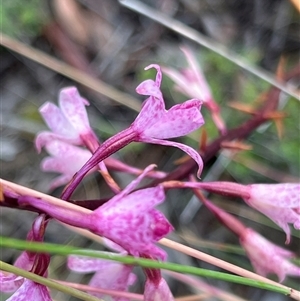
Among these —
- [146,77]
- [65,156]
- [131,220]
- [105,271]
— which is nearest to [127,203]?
[131,220]

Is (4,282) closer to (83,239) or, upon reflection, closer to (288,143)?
(83,239)

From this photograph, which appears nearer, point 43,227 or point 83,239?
point 43,227

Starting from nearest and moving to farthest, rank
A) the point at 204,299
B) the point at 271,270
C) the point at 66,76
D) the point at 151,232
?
the point at 151,232
the point at 271,270
the point at 204,299
the point at 66,76

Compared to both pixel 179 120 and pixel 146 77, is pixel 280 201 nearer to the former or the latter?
pixel 179 120

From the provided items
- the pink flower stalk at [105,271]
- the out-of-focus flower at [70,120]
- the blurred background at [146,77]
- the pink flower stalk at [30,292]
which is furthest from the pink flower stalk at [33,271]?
the blurred background at [146,77]

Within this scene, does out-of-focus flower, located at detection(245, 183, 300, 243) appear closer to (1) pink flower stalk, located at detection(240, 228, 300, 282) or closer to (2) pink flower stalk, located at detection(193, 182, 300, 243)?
(2) pink flower stalk, located at detection(193, 182, 300, 243)

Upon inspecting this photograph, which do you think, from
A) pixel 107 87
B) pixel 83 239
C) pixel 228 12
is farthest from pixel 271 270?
pixel 228 12
